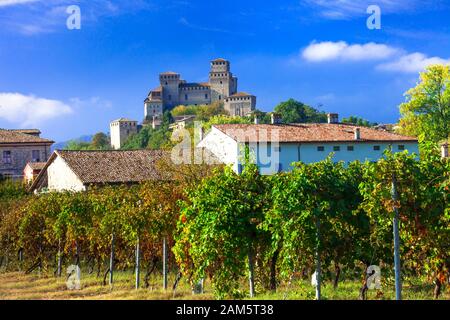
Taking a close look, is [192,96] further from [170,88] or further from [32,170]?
[32,170]

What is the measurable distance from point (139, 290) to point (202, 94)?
551 ft

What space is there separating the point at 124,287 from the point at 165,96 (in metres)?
163

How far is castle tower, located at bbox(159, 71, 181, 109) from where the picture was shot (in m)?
180

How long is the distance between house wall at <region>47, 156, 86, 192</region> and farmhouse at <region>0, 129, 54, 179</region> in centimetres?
1397

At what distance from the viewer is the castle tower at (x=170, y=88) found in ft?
591

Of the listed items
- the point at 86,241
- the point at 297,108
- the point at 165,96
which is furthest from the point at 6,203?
the point at 165,96

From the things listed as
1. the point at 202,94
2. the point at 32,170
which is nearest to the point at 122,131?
the point at 202,94

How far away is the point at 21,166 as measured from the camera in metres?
57.7

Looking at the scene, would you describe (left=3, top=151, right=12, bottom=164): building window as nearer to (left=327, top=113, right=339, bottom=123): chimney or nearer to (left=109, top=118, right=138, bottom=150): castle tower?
(left=327, top=113, right=339, bottom=123): chimney

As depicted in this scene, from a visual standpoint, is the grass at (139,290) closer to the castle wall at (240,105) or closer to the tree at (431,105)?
the tree at (431,105)

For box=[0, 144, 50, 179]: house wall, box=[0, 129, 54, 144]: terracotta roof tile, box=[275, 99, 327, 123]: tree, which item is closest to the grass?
box=[0, 144, 50, 179]: house wall

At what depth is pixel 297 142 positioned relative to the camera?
4750 cm
